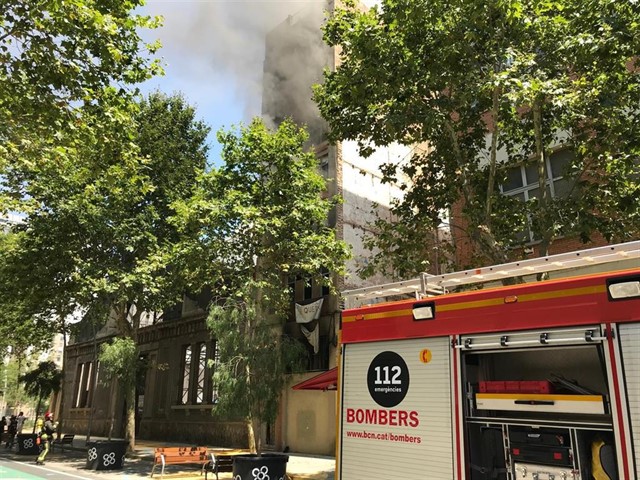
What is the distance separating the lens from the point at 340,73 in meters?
11.8

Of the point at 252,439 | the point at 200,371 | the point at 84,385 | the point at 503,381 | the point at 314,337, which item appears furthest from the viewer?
the point at 84,385

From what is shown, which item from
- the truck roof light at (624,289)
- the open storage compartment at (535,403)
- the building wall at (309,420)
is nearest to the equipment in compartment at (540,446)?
the open storage compartment at (535,403)

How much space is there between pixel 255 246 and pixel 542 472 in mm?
10408

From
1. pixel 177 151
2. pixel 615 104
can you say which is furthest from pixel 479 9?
pixel 177 151

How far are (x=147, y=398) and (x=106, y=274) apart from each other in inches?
471

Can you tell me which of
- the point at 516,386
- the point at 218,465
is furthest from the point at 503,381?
the point at 218,465

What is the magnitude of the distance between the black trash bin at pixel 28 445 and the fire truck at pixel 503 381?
18894mm

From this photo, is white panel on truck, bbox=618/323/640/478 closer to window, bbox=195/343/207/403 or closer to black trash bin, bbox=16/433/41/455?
window, bbox=195/343/207/403

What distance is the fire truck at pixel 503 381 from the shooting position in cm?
400

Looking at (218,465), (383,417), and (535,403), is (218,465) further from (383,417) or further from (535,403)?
(535,403)

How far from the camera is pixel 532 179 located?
15.1 m

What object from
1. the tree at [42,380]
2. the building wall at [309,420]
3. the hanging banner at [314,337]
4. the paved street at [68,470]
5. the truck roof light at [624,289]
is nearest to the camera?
the truck roof light at [624,289]

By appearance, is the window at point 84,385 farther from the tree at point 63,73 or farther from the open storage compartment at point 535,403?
the open storage compartment at point 535,403

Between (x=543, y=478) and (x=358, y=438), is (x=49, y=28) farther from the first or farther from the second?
(x=543, y=478)
